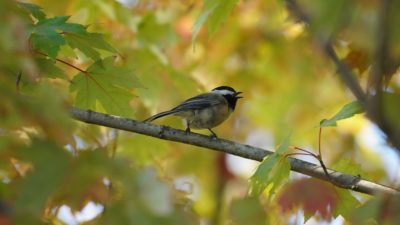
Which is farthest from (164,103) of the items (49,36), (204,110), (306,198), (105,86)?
(306,198)

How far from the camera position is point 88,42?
2.83 metres

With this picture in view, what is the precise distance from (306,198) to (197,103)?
9.27 ft

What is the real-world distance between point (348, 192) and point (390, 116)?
4.79 ft

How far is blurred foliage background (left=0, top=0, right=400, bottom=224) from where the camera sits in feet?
4.78

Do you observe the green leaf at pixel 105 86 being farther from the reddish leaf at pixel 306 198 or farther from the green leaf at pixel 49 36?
the reddish leaf at pixel 306 198

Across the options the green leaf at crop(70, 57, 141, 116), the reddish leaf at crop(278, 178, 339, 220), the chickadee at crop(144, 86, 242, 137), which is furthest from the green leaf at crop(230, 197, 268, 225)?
the chickadee at crop(144, 86, 242, 137)

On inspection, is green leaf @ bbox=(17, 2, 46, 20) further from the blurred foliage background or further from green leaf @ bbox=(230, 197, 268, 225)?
green leaf @ bbox=(230, 197, 268, 225)

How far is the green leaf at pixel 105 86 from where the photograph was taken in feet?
9.70

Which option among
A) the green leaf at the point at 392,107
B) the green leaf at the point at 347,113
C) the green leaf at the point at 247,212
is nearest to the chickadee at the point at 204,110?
the green leaf at the point at 347,113

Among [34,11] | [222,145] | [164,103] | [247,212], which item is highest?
[164,103]

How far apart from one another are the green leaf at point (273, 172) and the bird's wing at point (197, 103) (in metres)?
2.01

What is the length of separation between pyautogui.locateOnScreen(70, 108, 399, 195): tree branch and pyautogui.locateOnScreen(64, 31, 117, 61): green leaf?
241mm

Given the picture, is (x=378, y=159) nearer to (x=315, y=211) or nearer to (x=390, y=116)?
(x=315, y=211)

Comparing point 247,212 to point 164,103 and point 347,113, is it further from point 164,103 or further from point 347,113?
point 164,103
